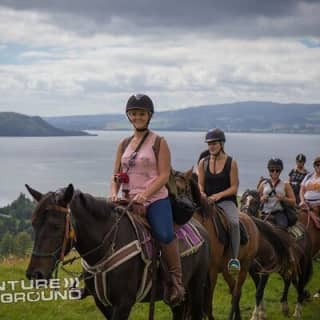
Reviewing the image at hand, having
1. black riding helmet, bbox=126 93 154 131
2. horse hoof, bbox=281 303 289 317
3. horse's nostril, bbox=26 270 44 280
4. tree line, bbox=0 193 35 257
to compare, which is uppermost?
black riding helmet, bbox=126 93 154 131

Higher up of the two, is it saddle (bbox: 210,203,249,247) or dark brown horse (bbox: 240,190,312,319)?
saddle (bbox: 210,203,249,247)

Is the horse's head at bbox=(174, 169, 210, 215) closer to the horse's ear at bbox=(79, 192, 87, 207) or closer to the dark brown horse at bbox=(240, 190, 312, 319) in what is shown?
the dark brown horse at bbox=(240, 190, 312, 319)

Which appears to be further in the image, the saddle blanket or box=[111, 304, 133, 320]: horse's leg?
the saddle blanket

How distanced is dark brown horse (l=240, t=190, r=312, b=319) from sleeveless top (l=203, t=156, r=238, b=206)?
215 centimetres

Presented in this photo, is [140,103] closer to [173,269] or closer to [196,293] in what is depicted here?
[173,269]

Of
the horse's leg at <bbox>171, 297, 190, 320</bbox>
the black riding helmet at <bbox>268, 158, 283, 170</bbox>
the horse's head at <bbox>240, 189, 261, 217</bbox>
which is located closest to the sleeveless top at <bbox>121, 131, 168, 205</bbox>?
the horse's leg at <bbox>171, 297, 190, 320</bbox>

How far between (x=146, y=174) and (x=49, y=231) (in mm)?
1475

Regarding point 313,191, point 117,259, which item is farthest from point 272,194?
point 117,259

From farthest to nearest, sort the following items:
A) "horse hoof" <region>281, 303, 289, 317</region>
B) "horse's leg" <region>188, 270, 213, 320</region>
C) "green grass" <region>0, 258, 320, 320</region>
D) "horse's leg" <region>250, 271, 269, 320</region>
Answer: "horse hoof" <region>281, 303, 289, 317</region> → "horse's leg" <region>250, 271, 269, 320</region> → "green grass" <region>0, 258, 320, 320</region> → "horse's leg" <region>188, 270, 213, 320</region>

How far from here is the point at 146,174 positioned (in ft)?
19.5

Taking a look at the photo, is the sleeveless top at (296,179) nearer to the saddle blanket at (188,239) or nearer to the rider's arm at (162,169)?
the saddle blanket at (188,239)

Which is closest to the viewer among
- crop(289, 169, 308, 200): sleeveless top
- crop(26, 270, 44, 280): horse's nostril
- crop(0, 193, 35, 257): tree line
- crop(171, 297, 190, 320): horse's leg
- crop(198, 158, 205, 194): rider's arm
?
crop(26, 270, 44, 280): horse's nostril

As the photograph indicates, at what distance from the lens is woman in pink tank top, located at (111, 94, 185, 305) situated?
588 cm

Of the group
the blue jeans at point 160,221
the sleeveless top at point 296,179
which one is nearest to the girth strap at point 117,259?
the blue jeans at point 160,221
